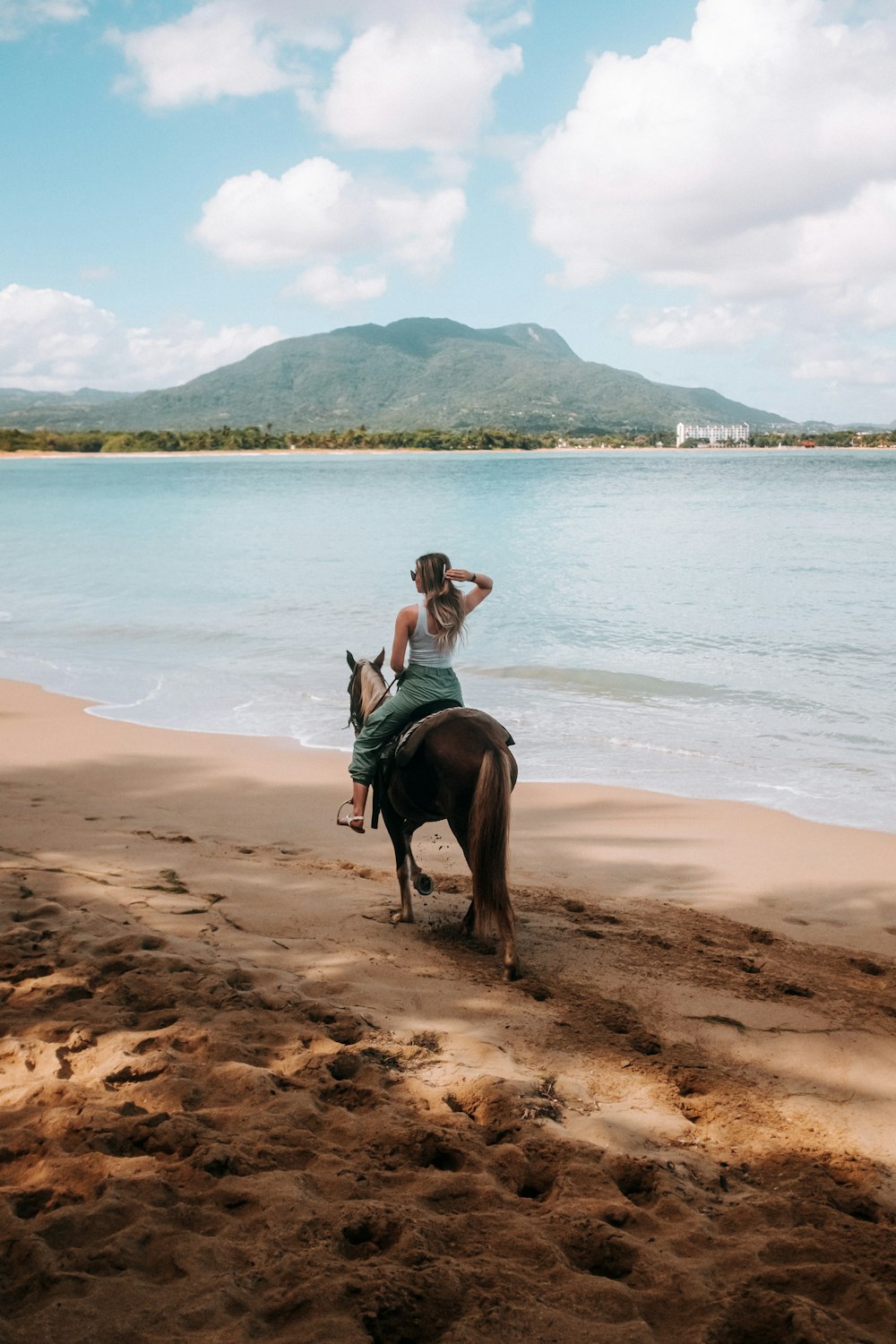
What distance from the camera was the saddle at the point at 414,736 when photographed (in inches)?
205

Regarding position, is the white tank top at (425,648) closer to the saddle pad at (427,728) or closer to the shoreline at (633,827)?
the saddle pad at (427,728)

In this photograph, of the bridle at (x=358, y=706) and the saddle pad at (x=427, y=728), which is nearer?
the saddle pad at (x=427, y=728)

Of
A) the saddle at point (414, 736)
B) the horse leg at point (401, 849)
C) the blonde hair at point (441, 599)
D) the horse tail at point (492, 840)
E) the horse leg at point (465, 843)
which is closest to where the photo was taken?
the horse tail at point (492, 840)

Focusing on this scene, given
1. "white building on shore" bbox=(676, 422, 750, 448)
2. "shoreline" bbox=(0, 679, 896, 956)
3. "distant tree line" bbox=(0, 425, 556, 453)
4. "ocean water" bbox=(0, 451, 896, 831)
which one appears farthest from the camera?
"white building on shore" bbox=(676, 422, 750, 448)

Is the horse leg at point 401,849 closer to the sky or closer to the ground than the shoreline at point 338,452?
closer to the ground

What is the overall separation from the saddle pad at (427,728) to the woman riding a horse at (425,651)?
6.0 inches

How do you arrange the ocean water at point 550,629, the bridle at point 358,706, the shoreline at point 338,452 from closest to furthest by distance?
the bridle at point 358,706
the ocean water at point 550,629
the shoreline at point 338,452

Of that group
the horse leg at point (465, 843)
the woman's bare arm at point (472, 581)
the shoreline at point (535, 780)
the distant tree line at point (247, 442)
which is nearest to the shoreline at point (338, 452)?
the distant tree line at point (247, 442)

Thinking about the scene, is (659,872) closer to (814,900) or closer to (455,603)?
(814,900)

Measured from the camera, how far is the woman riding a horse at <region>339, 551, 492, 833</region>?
5352 mm

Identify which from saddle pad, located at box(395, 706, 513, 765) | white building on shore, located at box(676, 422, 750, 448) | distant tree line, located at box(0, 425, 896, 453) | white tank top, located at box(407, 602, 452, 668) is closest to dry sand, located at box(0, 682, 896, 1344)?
saddle pad, located at box(395, 706, 513, 765)

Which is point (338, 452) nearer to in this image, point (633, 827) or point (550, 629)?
point (550, 629)

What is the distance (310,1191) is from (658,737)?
8.09 meters

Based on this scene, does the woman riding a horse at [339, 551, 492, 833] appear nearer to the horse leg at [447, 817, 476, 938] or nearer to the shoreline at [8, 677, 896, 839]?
the horse leg at [447, 817, 476, 938]
